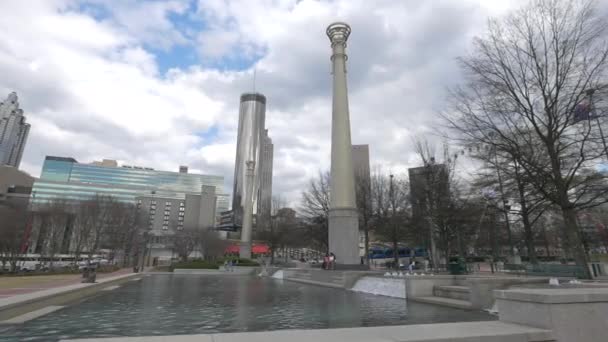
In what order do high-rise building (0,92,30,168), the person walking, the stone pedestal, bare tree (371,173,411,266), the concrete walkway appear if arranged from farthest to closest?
high-rise building (0,92,30,168) < bare tree (371,173,411,266) < the person walking < the concrete walkway < the stone pedestal

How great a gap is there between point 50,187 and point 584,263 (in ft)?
514

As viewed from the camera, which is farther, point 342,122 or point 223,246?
point 223,246

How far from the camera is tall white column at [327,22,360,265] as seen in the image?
26141 mm

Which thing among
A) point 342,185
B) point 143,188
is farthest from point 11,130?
point 342,185

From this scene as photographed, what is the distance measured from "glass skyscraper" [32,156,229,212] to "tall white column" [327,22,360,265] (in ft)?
399

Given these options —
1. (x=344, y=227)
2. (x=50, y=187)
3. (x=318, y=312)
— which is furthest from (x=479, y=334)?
(x=50, y=187)

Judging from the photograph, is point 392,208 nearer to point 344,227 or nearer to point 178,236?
point 344,227

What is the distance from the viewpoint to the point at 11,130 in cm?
18412

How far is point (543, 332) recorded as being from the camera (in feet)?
18.1

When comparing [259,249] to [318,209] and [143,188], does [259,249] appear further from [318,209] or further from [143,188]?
[143,188]

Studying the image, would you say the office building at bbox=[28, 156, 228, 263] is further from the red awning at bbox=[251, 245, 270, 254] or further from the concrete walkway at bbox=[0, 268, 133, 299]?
the concrete walkway at bbox=[0, 268, 133, 299]

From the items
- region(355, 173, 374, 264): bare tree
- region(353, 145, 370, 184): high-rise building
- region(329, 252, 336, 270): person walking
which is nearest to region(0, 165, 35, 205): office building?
region(353, 145, 370, 184): high-rise building

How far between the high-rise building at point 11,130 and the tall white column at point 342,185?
213m

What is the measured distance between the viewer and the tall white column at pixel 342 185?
2614 cm
